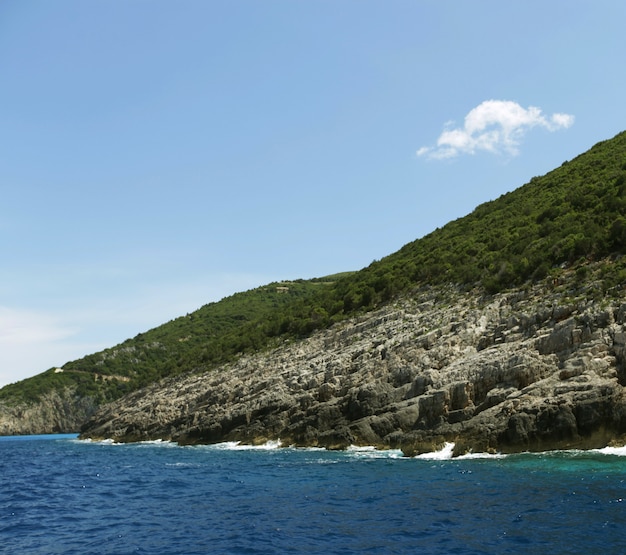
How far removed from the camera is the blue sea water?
17.6m

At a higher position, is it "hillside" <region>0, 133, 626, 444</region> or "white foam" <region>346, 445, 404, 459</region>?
"hillside" <region>0, 133, 626, 444</region>

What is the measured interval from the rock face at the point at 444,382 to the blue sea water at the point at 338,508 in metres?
2.94

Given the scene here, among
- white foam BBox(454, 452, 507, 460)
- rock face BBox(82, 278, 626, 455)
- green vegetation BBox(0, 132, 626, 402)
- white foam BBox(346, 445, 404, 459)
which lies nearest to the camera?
white foam BBox(454, 452, 507, 460)

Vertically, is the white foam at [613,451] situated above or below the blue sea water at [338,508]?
below

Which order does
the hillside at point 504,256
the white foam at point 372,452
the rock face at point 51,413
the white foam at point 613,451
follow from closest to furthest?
the white foam at point 613,451 → the white foam at point 372,452 → the hillside at point 504,256 → the rock face at point 51,413

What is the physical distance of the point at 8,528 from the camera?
22.5 m

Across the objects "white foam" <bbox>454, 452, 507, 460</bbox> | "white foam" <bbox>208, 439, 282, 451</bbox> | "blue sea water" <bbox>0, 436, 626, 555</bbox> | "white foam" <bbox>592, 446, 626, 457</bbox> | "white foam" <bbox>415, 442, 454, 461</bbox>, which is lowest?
"white foam" <bbox>592, 446, 626, 457</bbox>

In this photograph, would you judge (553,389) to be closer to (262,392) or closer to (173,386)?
(262,392)

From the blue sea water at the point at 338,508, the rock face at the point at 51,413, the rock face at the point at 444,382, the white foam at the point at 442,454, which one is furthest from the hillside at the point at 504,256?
the blue sea water at the point at 338,508

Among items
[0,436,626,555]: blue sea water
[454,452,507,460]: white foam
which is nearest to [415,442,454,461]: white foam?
[0,436,626,555]: blue sea water

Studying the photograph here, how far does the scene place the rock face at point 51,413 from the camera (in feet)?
459

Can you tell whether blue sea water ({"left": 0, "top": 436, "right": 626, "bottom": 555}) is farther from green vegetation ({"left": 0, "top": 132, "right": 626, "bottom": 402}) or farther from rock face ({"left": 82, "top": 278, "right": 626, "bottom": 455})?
green vegetation ({"left": 0, "top": 132, "right": 626, "bottom": 402})

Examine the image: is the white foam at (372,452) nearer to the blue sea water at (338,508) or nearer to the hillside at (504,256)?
the blue sea water at (338,508)

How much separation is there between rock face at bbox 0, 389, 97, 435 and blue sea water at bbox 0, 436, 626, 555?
111626 millimetres
